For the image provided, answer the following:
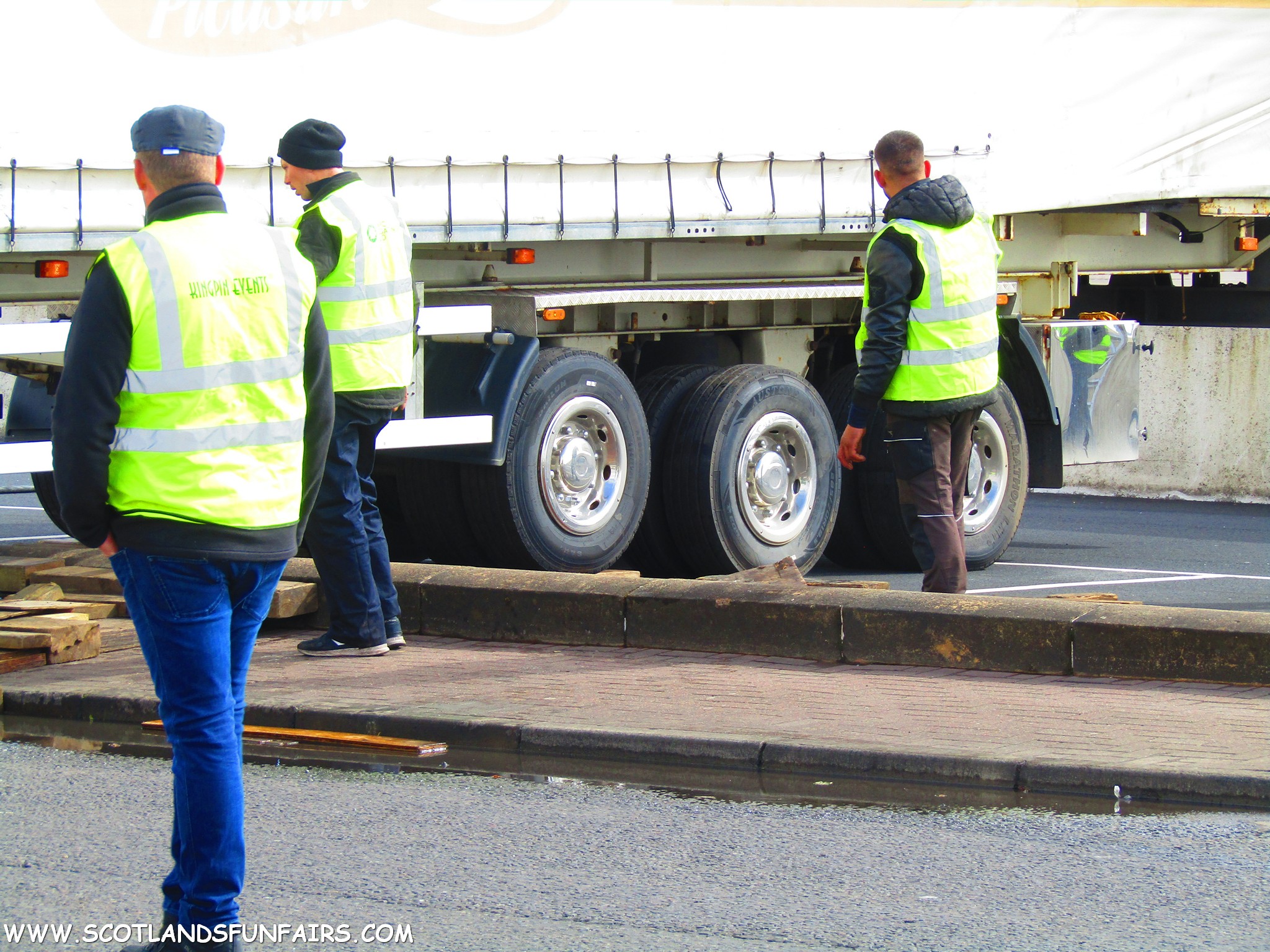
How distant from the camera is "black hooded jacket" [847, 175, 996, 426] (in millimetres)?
7406

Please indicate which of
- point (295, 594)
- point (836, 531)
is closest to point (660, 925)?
point (295, 594)

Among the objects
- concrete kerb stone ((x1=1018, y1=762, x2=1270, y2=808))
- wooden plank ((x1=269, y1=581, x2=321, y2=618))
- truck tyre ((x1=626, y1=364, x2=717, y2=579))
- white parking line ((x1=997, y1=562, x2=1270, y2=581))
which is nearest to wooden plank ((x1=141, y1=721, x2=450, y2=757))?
wooden plank ((x1=269, y1=581, x2=321, y2=618))

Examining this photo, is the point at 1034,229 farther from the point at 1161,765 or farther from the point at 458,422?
the point at 1161,765

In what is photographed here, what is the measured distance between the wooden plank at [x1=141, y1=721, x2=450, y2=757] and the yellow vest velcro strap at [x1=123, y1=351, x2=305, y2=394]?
2.32 m

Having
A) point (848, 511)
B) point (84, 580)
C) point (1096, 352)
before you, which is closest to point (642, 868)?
point (84, 580)

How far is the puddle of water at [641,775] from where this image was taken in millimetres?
5312

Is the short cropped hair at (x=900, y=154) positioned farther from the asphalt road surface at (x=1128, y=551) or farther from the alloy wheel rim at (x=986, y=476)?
the alloy wheel rim at (x=986, y=476)

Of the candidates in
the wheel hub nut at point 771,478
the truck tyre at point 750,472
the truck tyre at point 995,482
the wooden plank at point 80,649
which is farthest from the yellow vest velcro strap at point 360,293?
the truck tyre at point 995,482

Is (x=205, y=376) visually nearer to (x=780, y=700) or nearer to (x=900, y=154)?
(x=780, y=700)

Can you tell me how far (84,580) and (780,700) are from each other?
355 cm

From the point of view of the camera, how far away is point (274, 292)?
3.94 meters

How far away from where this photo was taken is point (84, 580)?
332 inches

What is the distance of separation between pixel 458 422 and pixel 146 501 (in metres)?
4.93

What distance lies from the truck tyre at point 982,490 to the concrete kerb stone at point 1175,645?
3819 millimetres
